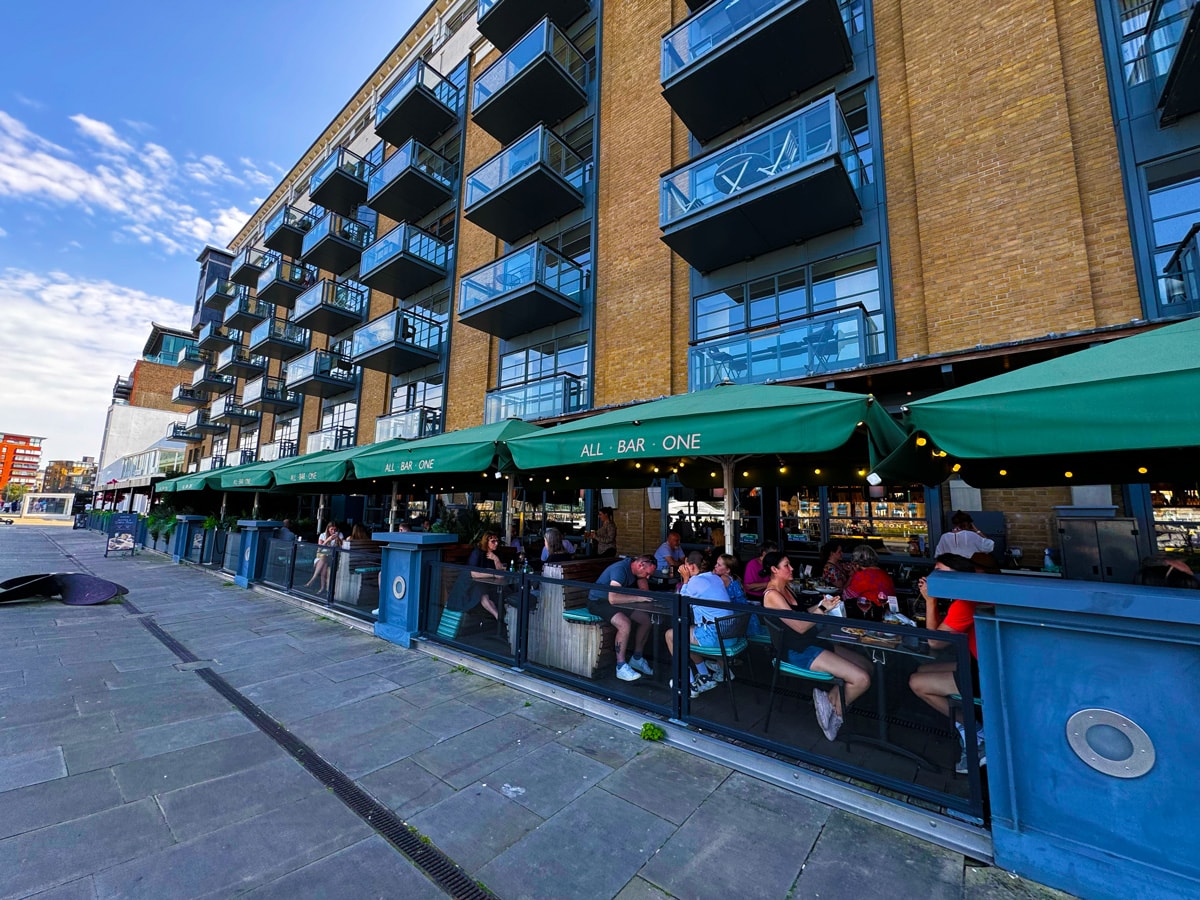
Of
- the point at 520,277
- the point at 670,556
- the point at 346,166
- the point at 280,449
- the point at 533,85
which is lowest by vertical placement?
the point at 670,556

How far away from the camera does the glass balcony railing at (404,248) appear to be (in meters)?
16.5

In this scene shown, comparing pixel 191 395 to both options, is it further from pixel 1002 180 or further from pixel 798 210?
pixel 1002 180

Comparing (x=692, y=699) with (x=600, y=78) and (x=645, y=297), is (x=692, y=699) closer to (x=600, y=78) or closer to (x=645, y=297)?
(x=645, y=297)

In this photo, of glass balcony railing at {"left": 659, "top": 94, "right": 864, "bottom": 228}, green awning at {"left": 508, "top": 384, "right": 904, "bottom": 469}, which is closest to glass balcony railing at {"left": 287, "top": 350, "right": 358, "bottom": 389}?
glass balcony railing at {"left": 659, "top": 94, "right": 864, "bottom": 228}

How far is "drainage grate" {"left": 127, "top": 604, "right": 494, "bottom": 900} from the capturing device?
2.51 m

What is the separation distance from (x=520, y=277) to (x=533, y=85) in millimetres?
5746

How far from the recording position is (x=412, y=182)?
1720 centimetres

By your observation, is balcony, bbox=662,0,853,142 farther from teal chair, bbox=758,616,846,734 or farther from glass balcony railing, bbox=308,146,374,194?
glass balcony railing, bbox=308,146,374,194

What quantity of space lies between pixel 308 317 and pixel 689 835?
77.0ft

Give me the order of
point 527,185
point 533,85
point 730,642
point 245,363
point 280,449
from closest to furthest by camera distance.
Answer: point 730,642 < point 527,185 < point 533,85 < point 280,449 < point 245,363

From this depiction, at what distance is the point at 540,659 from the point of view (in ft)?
17.2

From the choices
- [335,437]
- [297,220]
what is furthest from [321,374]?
[297,220]

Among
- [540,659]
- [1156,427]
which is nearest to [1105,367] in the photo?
[1156,427]

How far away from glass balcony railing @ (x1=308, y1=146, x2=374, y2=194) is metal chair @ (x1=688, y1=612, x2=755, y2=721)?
24010 mm
